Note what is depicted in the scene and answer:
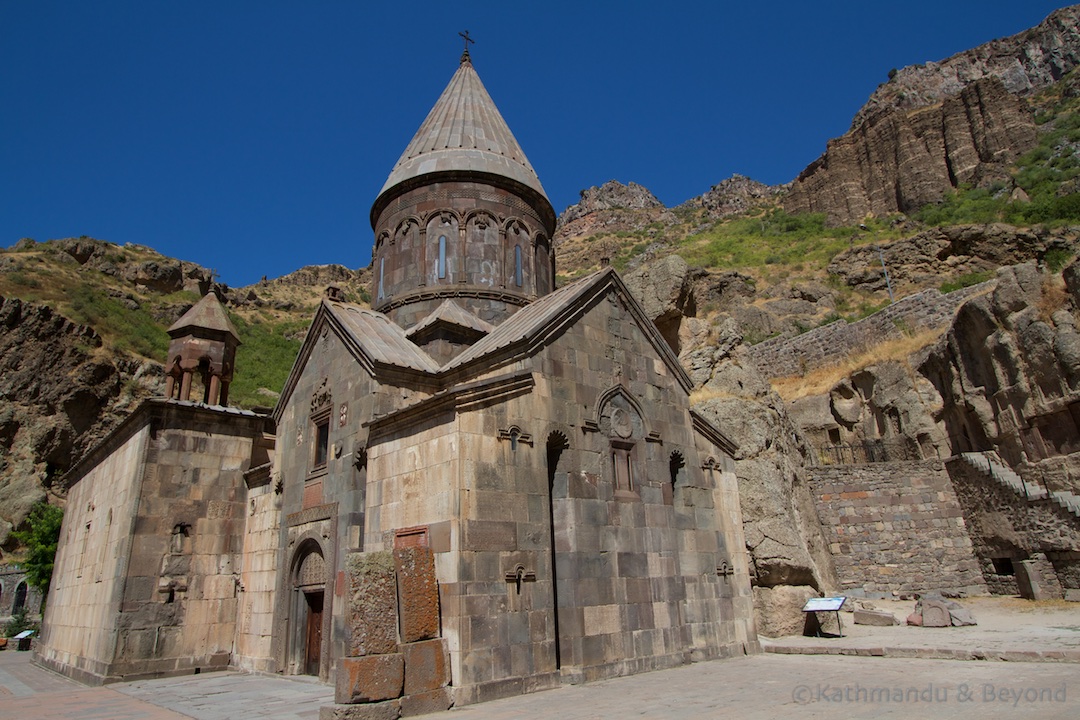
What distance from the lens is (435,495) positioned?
22.5 feet

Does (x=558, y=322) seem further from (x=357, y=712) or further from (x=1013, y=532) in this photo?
(x=1013, y=532)

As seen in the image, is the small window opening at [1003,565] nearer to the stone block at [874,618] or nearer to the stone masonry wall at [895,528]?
the stone masonry wall at [895,528]

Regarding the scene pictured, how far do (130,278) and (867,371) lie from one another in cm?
4011

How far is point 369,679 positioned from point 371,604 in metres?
0.59

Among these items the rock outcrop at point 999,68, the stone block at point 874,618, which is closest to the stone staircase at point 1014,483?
the stone block at point 874,618

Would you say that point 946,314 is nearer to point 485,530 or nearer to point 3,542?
point 485,530

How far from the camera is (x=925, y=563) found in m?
14.5

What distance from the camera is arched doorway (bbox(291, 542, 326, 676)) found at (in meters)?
8.88

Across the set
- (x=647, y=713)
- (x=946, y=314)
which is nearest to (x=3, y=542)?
(x=647, y=713)

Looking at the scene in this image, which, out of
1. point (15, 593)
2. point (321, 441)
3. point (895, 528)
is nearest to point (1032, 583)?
point (895, 528)

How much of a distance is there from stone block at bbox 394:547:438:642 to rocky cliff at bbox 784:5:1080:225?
139 ft

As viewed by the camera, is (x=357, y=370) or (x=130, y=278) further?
(x=130, y=278)

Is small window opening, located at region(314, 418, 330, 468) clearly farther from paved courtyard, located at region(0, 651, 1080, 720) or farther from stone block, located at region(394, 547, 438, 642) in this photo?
stone block, located at region(394, 547, 438, 642)

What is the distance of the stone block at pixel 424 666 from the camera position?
572 cm
